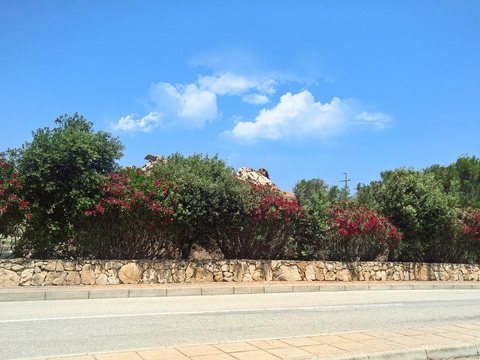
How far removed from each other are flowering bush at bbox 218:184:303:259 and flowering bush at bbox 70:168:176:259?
274cm

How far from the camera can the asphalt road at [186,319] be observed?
19.9 feet

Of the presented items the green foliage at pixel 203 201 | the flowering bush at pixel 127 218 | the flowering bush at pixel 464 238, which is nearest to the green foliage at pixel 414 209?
the flowering bush at pixel 464 238

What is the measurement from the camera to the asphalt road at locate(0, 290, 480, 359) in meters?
6.05

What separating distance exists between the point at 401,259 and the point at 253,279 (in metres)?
8.99

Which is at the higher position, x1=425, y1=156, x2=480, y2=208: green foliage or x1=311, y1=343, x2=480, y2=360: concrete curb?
x1=425, y1=156, x2=480, y2=208: green foliage

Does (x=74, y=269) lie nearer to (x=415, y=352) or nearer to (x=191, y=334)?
(x=191, y=334)

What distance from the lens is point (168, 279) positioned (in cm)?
1465

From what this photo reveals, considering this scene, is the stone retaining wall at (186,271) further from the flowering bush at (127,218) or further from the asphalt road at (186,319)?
the asphalt road at (186,319)

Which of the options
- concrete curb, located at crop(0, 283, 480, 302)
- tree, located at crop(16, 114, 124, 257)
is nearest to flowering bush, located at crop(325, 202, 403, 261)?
concrete curb, located at crop(0, 283, 480, 302)

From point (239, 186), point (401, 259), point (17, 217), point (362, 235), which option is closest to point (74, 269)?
point (17, 217)

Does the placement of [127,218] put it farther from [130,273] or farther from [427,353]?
[427,353]

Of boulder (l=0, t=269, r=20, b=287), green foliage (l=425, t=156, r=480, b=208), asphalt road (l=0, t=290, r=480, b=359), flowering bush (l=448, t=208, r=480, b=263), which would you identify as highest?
green foliage (l=425, t=156, r=480, b=208)

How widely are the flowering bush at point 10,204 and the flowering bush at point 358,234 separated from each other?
446 inches

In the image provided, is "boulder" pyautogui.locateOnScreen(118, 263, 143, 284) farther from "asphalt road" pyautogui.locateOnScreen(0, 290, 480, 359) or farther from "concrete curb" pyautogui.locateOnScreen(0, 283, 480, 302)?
"asphalt road" pyautogui.locateOnScreen(0, 290, 480, 359)
